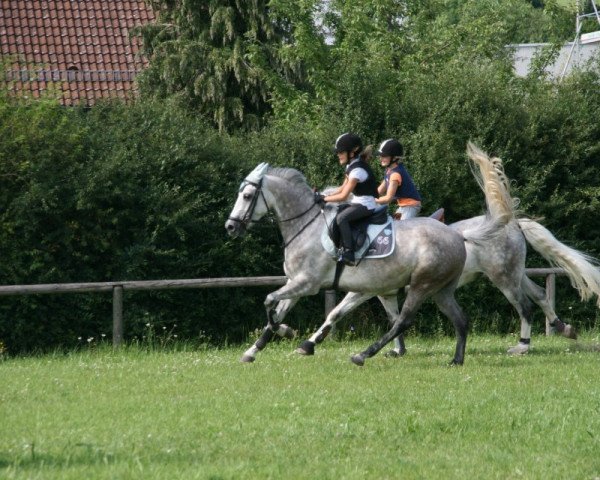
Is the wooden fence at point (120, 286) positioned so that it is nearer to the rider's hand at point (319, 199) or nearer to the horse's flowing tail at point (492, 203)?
the horse's flowing tail at point (492, 203)

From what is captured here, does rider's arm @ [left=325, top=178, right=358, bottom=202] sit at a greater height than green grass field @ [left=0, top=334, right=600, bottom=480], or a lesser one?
greater

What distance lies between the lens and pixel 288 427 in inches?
344

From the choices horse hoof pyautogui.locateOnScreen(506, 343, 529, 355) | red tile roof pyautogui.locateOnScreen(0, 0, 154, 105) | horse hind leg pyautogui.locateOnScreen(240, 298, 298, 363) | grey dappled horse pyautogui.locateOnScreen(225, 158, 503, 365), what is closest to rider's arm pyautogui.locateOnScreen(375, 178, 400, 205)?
grey dappled horse pyautogui.locateOnScreen(225, 158, 503, 365)

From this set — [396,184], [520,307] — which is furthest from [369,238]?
[520,307]

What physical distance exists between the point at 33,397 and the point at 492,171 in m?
6.13

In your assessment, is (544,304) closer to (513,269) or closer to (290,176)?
(513,269)

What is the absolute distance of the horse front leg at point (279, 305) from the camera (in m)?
12.9

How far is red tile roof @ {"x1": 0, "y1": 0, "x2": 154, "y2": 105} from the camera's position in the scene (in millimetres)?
30125

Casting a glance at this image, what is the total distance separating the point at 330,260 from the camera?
1303 centimetres

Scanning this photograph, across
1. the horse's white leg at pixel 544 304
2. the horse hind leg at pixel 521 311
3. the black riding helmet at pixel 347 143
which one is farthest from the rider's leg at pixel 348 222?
the horse's white leg at pixel 544 304

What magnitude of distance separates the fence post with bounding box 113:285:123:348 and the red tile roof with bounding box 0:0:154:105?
15.0 meters

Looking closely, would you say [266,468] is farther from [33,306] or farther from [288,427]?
[33,306]

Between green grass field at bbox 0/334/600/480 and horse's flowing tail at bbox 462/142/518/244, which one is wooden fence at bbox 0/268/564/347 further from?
horse's flowing tail at bbox 462/142/518/244

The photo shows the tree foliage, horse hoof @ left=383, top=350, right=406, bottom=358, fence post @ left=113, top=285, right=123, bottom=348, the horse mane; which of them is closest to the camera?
the horse mane
